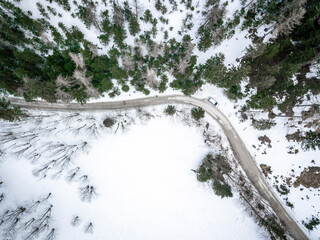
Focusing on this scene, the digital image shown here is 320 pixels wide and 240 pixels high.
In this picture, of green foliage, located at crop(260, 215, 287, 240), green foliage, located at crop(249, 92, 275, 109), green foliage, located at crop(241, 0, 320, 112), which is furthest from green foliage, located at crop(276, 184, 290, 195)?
green foliage, located at crop(249, 92, 275, 109)

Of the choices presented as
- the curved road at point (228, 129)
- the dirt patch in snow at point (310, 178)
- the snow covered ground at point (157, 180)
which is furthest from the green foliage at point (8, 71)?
the dirt patch in snow at point (310, 178)

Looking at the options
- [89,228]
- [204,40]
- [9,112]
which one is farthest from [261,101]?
[9,112]

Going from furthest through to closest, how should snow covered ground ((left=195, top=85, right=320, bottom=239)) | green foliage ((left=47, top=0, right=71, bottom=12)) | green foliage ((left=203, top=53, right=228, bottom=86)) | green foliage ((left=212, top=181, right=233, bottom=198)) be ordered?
snow covered ground ((left=195, top=85, right=320, bottom=239)), green foliage ((left=212, top=181, right=233, bottom=198)), green foliage ((left=47, top=0, right=71, bottom=12)), green foliage ((left=203, top=53, right=228, bottom=86))

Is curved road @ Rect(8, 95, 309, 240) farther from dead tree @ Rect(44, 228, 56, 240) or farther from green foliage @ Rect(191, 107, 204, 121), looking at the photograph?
dead tree @ Rect(44, 228, 56, 240)

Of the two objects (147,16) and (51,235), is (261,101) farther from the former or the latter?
(51,235)

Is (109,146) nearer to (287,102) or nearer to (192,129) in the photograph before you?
(192,129)

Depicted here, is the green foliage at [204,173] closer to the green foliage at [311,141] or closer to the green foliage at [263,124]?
the green foliage at [263,124]

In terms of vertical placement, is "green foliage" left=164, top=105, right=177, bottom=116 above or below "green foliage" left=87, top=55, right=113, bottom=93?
below
